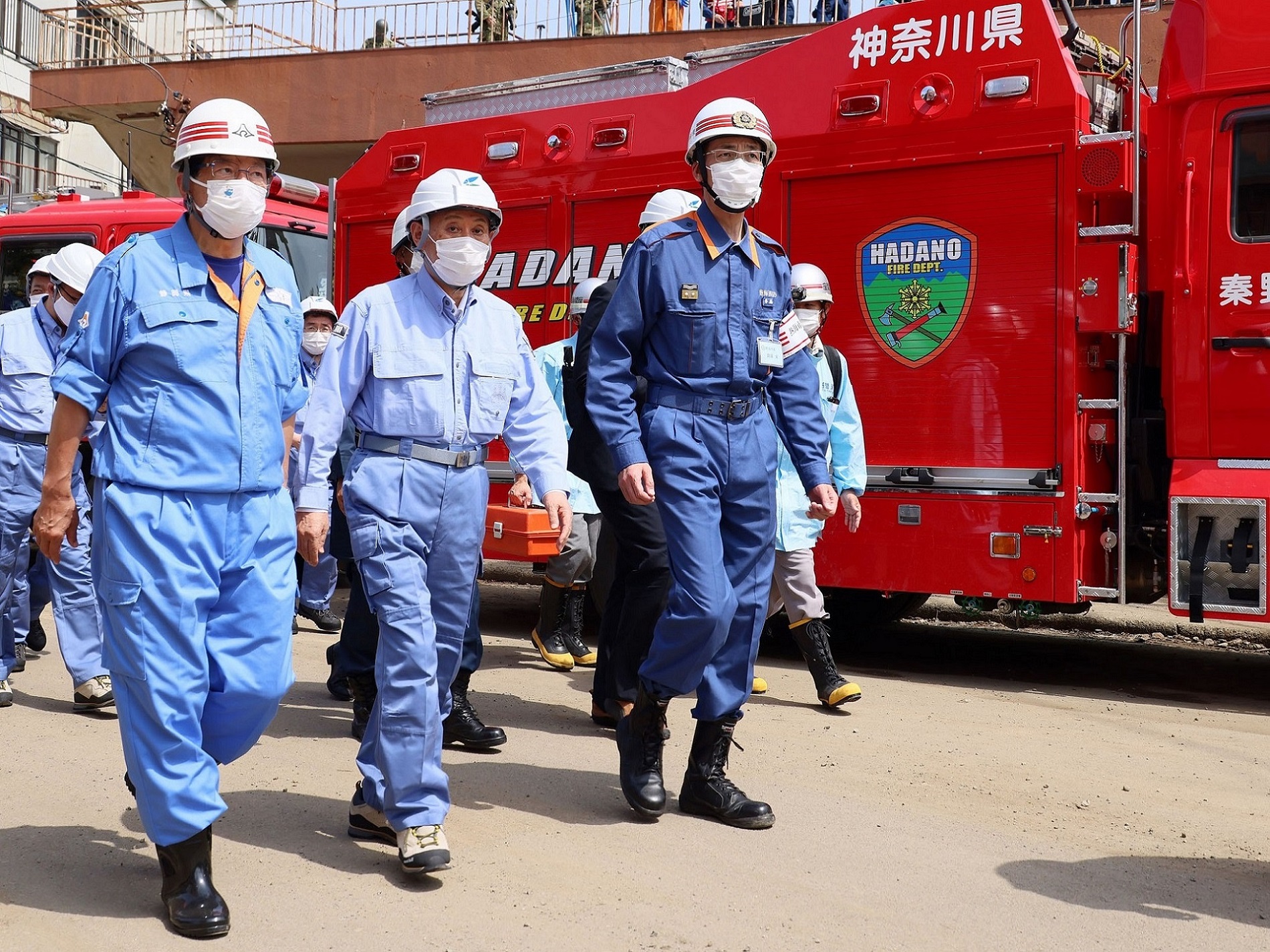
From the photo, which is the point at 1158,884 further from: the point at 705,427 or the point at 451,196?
the point at 451,196

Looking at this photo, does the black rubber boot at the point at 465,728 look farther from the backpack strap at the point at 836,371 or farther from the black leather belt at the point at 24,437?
the black leather belt at the point at 24,437

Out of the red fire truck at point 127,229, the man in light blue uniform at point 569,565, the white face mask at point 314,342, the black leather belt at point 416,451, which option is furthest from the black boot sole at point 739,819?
the red fire truck at point 127,229

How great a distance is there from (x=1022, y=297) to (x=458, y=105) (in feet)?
13.8

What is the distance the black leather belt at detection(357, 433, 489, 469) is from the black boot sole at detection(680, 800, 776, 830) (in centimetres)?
136

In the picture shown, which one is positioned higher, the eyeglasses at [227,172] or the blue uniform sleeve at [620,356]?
the eyeglasses at [227,172]

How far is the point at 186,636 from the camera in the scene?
139 inches

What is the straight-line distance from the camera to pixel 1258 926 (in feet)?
11.8

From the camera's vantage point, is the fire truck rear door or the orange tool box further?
the orange tool box

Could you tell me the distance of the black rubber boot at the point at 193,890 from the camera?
344cm

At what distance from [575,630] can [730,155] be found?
3.73 metres

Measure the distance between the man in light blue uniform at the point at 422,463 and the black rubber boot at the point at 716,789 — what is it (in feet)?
2.80

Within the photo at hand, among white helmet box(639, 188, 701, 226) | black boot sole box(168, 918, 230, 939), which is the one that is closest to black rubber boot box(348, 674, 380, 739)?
black boot sole box(168, 918, 230, 939)

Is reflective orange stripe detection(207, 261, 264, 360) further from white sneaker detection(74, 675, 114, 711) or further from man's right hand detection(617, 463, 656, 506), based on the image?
white sneaker detection(74, 675, 114, 711)

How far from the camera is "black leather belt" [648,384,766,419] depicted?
444 centimetres
